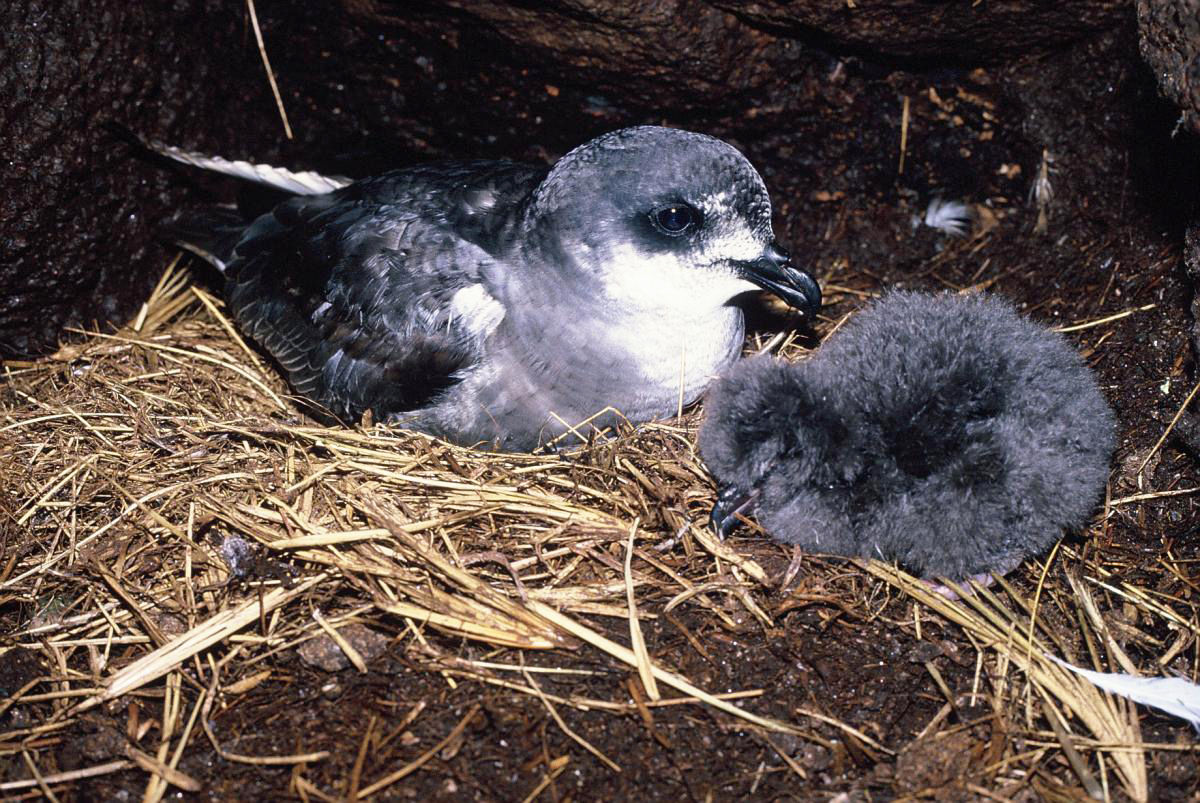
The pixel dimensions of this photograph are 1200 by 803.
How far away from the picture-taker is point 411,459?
3.61m

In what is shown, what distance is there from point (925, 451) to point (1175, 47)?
53.8 inches

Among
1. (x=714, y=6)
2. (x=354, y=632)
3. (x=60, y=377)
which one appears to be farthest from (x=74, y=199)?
(x=714, y=6)

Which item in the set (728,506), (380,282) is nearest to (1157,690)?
(728,506)

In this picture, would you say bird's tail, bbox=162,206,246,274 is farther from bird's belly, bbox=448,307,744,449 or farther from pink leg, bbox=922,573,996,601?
pink leg, bbox=922,573,996,601

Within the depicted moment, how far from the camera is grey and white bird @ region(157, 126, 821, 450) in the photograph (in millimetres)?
3559

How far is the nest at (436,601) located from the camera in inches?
109

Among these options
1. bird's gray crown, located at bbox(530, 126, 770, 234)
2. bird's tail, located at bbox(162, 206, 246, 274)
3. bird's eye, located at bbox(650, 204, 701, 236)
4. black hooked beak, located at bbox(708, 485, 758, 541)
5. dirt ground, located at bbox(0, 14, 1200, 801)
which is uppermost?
bird's gray crown, located at bbox(530, 126, 770, 234)

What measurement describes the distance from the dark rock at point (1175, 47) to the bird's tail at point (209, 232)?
3.55 meters

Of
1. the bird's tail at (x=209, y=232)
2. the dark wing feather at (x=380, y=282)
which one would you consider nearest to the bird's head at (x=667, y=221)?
the dark wing feather at (x=380, y=282)

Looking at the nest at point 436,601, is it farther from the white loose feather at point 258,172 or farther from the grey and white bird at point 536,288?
the white loose feather at point 258,172

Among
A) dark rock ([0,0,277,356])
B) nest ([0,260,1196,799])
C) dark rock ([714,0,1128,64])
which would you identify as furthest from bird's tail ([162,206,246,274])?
dark rock ([714,0,1128,64])

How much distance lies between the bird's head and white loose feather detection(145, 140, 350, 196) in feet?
4.69

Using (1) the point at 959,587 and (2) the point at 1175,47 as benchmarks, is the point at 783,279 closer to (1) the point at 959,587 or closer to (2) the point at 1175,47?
(1) the point at 959,587

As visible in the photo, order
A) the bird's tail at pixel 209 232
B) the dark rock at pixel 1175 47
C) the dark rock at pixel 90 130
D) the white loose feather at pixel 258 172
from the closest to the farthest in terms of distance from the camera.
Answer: the dark rock at pixel 1175 47 → the dark rock at pixel 90 130 → the white loose feather at pixel 258 172 → the bird's tail at pixel 209 232
